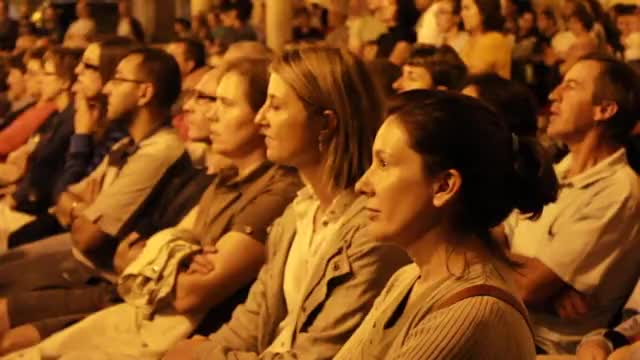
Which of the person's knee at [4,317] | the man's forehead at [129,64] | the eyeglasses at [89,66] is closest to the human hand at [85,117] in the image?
the eyeglasses at [89,66]

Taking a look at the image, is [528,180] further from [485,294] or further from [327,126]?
[327,126]

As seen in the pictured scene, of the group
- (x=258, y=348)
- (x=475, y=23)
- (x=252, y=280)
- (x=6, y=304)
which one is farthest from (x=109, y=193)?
(x=475, y=23)

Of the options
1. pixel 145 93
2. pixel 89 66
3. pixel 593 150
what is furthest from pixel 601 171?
pixel 89 66

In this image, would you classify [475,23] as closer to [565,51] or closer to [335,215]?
[565,51]

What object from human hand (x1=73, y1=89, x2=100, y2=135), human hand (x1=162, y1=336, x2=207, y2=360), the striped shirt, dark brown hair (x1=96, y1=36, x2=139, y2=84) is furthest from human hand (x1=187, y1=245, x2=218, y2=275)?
human hand (x1=73, y1=89, x2=100, y2=135)

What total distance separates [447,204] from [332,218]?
738 mm

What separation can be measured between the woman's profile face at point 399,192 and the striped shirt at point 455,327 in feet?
0.32

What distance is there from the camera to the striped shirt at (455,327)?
1.76 metres

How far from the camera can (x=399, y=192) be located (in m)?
1.91

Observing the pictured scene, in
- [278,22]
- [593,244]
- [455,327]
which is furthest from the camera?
Result: [278,22]

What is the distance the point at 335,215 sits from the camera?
2.59 metres

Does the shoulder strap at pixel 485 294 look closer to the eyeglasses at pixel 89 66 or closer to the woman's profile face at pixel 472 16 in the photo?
the eyeglasses at pixel 89 66

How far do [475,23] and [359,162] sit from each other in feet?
10.3

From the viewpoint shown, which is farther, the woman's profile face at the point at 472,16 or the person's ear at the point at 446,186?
the woman's profile face at the point at 472,16
